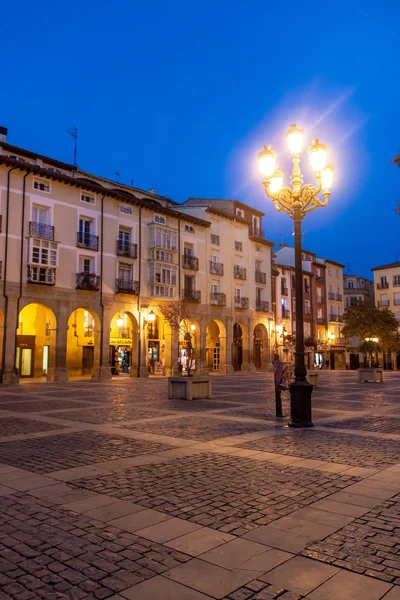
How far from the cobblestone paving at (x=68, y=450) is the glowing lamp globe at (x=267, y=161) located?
24.2 ft

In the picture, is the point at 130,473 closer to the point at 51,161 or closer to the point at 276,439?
the point at 276,439

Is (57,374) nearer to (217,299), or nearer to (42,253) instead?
(42,253)

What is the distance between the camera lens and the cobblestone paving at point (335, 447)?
25.5 feet

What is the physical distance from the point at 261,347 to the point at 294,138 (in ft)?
135

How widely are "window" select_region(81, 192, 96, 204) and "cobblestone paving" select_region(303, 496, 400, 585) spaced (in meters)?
31.8

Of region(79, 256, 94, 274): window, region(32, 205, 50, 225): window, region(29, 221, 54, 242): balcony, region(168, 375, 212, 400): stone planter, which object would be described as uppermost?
region(32, 205, 50, 225): window

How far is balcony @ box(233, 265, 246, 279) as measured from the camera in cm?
4662

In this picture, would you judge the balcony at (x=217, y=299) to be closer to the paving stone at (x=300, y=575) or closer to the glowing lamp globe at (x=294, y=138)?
the glowing lamp globe at (x=294, y=138)

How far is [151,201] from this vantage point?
40.5 m

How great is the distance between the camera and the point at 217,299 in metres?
43.9

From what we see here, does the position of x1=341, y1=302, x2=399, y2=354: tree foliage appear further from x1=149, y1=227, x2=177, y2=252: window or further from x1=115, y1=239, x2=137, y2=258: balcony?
x1=115, y1=239, x2=137, y2=258: balcony

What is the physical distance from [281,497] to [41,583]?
2931 millimetres

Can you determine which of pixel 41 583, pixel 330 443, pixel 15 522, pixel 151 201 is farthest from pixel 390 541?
pixel 151 201

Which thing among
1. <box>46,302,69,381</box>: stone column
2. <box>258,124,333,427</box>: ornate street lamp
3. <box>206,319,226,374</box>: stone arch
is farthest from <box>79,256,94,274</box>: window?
<box>258,124,333,427</box>: ornate street lamp
